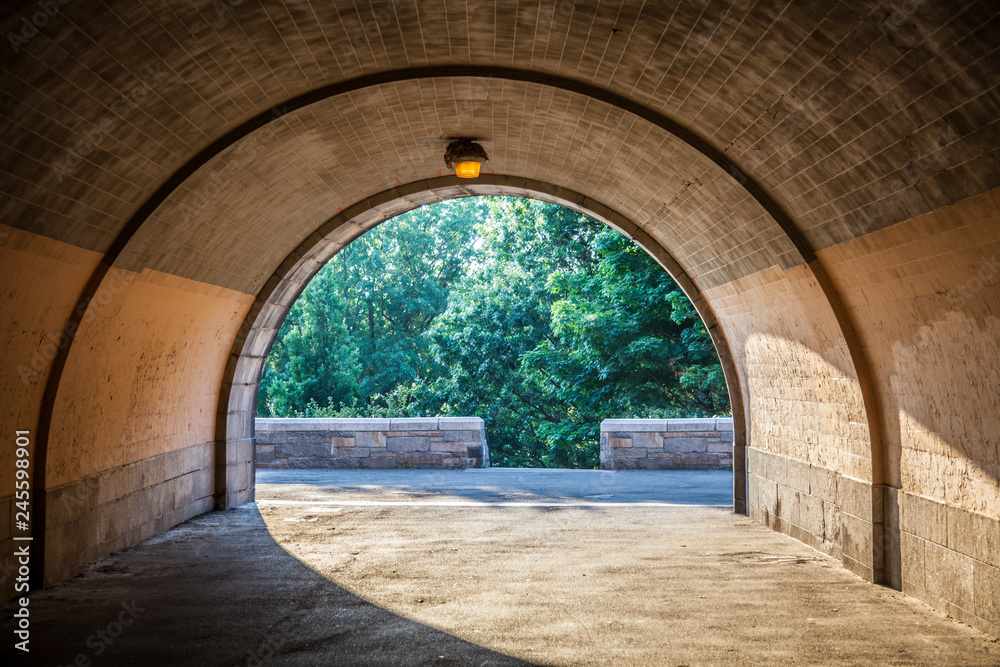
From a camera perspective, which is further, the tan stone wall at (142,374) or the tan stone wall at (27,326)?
the tan stone wall at (142,374)

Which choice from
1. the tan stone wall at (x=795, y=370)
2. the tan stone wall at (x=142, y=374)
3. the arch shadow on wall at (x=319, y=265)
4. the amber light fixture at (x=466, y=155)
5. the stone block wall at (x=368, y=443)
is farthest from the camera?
the stone block wall at (x=368, y=443)

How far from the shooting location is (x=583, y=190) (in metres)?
8.86

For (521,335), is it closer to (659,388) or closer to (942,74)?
(659,388)

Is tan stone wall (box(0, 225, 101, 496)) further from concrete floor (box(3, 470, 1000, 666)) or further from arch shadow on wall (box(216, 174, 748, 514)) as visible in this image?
arch shadow on wall (box(216, 174, 748, 514))

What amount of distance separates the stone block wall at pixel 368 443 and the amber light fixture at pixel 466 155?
267 inches

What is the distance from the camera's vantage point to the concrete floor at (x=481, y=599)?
4598 mm

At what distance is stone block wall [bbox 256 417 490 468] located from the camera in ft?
45.2

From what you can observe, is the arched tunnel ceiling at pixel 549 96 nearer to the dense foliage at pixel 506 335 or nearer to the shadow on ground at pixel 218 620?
the shadow on ground at pixel 218 620

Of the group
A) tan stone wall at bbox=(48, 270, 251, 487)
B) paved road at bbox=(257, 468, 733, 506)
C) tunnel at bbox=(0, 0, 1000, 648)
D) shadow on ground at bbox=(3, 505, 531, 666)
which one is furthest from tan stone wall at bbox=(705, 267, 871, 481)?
tan stone wall at bbox=(48, 270, 251, 487)

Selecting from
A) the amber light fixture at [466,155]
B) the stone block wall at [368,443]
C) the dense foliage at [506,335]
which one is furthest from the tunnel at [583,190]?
the dense foliage at [506,335]

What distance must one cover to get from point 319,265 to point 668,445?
6.73m

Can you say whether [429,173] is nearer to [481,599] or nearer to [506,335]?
[481,599]

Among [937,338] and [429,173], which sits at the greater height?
[429,173]

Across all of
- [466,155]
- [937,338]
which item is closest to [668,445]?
[466,155]
